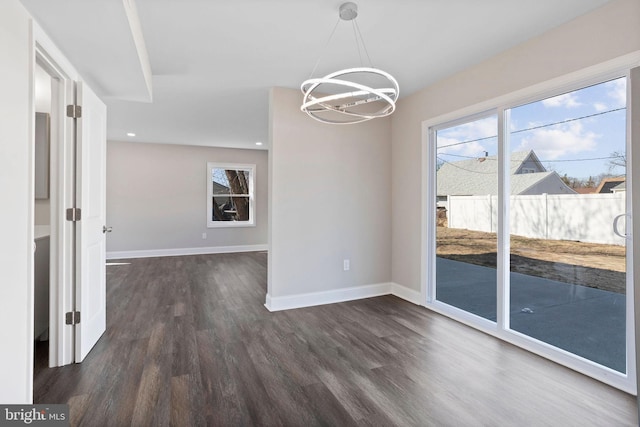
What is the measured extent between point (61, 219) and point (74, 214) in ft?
0.27

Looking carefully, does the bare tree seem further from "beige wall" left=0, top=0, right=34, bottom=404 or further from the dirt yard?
"beige wall" left=0, top=0, right=34, bottom=404

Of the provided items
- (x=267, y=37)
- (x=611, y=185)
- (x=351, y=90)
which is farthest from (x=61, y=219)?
(x=611, y=185)

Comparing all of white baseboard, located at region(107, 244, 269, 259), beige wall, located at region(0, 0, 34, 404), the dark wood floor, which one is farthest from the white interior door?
white baseboard, located at region(107, 244, 269, 259)

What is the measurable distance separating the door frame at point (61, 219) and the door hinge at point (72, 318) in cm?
2

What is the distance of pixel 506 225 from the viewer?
9.07ft

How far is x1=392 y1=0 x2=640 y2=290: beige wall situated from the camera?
2.03 metres

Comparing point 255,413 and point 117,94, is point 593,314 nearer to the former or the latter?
point 255,413

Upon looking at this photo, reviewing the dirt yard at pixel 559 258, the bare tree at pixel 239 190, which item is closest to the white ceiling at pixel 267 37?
the dirt yard at pixel 559 258

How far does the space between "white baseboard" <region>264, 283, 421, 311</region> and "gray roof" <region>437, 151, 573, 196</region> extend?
4.35 ft

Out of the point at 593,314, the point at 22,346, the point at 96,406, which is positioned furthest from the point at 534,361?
the point at 22,346

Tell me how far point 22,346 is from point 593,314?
3581 millimetres

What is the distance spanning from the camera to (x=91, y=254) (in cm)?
251

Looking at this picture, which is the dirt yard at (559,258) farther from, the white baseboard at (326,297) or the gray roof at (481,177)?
the white baseboard at (326,297)

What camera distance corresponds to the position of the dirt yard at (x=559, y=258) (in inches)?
83.5
